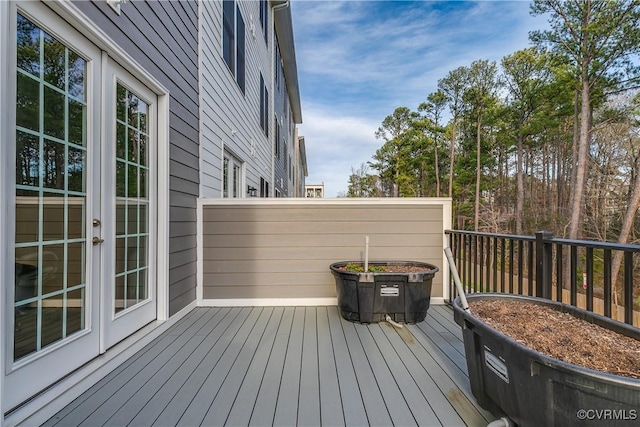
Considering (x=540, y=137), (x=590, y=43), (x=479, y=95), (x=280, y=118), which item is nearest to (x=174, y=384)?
(x=280, y=118)

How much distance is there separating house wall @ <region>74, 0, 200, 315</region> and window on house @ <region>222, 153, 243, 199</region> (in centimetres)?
105

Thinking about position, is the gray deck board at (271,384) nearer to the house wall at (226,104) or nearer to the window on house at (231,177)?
the house wall at (226,104)

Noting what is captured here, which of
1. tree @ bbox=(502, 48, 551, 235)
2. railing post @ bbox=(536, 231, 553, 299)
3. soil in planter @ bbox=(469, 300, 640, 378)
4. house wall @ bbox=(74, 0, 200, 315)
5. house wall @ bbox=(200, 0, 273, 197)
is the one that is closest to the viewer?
soil in planter @ bbox=(469, 300, 640, 378)

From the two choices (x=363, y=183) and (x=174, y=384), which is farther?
(x=363, y=183)

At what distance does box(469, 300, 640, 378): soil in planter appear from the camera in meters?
1.09

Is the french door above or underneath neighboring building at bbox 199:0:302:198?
underneath

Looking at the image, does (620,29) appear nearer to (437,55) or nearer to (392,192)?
(437,55)

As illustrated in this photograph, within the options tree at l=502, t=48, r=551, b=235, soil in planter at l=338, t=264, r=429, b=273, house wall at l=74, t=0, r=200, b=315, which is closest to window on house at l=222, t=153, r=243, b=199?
house wall at l=74, t=0, r=200, b=315

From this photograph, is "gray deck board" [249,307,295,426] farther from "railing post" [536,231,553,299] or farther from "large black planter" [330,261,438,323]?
"railing post" [536,231,553,299]

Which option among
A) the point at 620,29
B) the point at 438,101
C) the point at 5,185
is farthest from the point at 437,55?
the point at 5,185

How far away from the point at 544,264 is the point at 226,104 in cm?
418

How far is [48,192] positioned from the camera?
160cm

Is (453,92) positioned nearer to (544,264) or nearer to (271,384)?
(544,264)

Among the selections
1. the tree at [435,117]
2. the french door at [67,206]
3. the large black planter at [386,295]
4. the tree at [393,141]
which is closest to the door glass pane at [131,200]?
the french door at [67,206]
